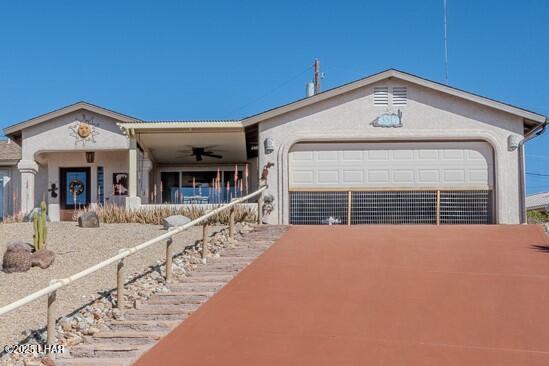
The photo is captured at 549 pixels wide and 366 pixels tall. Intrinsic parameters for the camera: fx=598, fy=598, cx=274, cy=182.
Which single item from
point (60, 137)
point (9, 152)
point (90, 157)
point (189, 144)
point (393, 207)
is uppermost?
point (60, 137)

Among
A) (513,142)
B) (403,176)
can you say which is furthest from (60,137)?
(513,142)

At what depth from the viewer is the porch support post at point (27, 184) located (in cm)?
2112

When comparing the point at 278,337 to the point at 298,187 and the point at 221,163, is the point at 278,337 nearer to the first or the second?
the point at 298,187

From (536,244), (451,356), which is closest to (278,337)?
(451,356)

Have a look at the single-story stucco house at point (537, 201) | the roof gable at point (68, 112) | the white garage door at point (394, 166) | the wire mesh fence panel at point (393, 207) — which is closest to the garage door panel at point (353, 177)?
the white garage door at point (394, 166)

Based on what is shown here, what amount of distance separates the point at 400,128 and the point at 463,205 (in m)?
2.78

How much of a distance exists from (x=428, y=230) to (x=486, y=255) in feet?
10.3

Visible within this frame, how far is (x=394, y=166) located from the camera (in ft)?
55.6

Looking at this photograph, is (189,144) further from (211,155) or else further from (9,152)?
(9,152)

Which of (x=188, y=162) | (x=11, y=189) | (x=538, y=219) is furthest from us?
(x=11, y=189)

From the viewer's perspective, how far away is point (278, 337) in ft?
21.7

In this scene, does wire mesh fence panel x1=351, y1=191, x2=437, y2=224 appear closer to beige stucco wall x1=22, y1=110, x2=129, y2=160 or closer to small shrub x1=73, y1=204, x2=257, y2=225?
small shrub x1=73, y1=204, x2=257, y2=225

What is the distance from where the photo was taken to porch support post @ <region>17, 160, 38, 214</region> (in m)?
21.1

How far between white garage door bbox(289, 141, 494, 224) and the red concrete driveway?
5134mm
